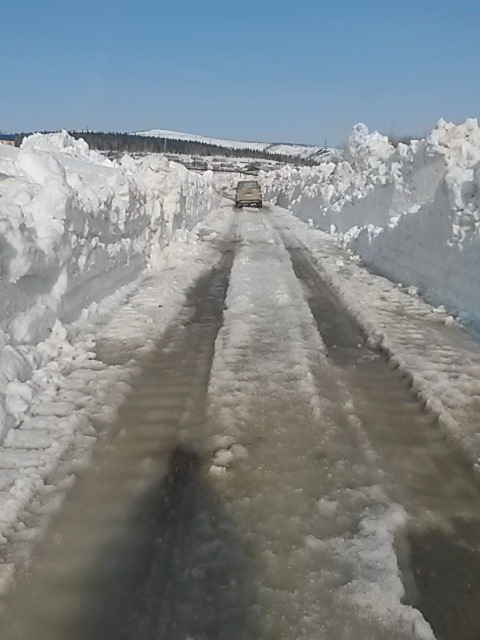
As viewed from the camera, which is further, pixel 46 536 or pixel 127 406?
pixel 127 406

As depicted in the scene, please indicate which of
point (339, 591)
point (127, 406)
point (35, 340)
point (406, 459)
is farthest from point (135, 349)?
point (339, 591)

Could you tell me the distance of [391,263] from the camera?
1061cm

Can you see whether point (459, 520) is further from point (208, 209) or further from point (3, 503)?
point (208, 209)

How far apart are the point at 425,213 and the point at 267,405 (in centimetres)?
695

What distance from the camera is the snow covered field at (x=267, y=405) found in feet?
8.11

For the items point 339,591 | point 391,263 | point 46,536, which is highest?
point 391,263

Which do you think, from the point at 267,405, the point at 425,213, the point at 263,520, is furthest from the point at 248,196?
the point at 263,520

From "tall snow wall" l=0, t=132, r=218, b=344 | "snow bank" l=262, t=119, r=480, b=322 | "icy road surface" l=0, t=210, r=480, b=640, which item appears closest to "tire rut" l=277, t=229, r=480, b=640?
"icy road surface" l=0, t=210, r=480, b=640

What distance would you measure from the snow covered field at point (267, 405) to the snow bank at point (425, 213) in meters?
0.13

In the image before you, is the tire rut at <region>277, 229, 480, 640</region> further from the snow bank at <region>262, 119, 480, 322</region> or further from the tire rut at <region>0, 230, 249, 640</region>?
the snow bank at <region>262, 119, 480, 322</region>

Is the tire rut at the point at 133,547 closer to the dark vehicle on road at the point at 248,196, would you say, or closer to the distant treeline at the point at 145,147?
the dark vehicle on road at the point at 248,196

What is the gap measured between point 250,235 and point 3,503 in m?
15.1

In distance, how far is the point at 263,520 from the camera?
2762 millimetres

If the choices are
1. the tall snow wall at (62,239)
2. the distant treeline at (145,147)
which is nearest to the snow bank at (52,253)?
the tall snow wall at (62,239)
